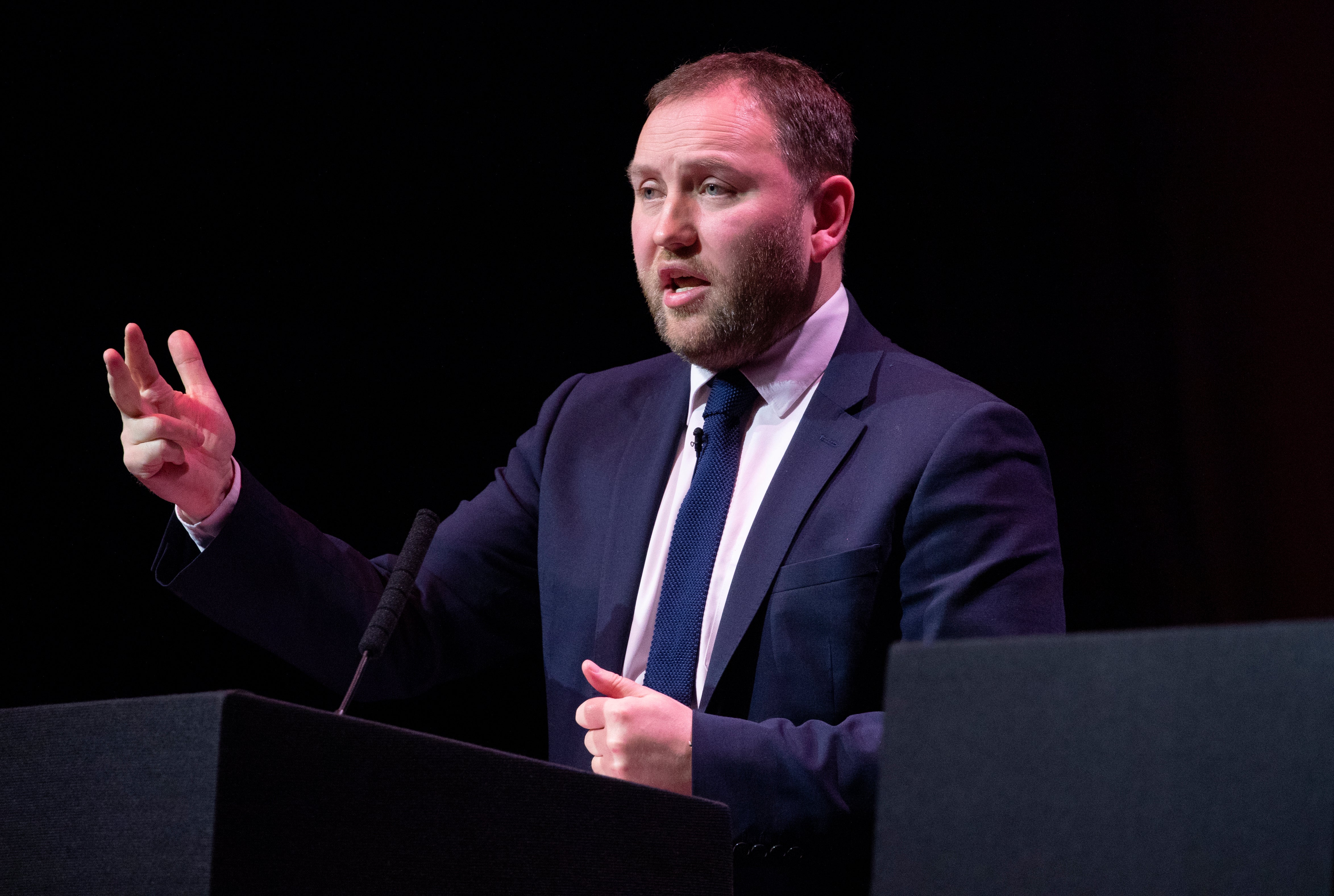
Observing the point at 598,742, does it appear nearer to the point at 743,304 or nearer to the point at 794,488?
the point at 794,488

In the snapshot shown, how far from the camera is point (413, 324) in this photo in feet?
9.31

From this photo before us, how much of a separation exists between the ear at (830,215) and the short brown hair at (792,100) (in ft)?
0.07

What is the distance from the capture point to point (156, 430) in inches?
63.9

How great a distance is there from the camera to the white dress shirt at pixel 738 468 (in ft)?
6.01

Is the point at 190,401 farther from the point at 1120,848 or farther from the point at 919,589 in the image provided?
the point at 1120,848

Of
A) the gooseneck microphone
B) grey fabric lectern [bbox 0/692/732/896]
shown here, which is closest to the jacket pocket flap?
the gooseneck microphone

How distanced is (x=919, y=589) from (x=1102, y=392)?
4.59 ft

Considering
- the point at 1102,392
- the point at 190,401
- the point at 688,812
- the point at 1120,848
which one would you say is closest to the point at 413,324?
the point at 190,401

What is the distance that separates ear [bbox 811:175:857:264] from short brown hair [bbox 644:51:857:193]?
2 centimetres

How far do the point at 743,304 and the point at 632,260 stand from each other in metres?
0.99

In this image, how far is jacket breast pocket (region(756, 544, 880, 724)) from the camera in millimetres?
1758

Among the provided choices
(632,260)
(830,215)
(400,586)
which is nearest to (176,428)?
(400,586)

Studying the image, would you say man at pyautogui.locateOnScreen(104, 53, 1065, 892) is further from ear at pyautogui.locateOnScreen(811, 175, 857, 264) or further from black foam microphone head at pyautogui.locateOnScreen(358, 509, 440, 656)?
black foam microphone head at pyautogui.locateOnScreen(358, 509, 440, 656)

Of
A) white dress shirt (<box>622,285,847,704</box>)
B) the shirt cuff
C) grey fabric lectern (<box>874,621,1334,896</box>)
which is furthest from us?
white dress shirt (<box>622,285,847,704</box>)
